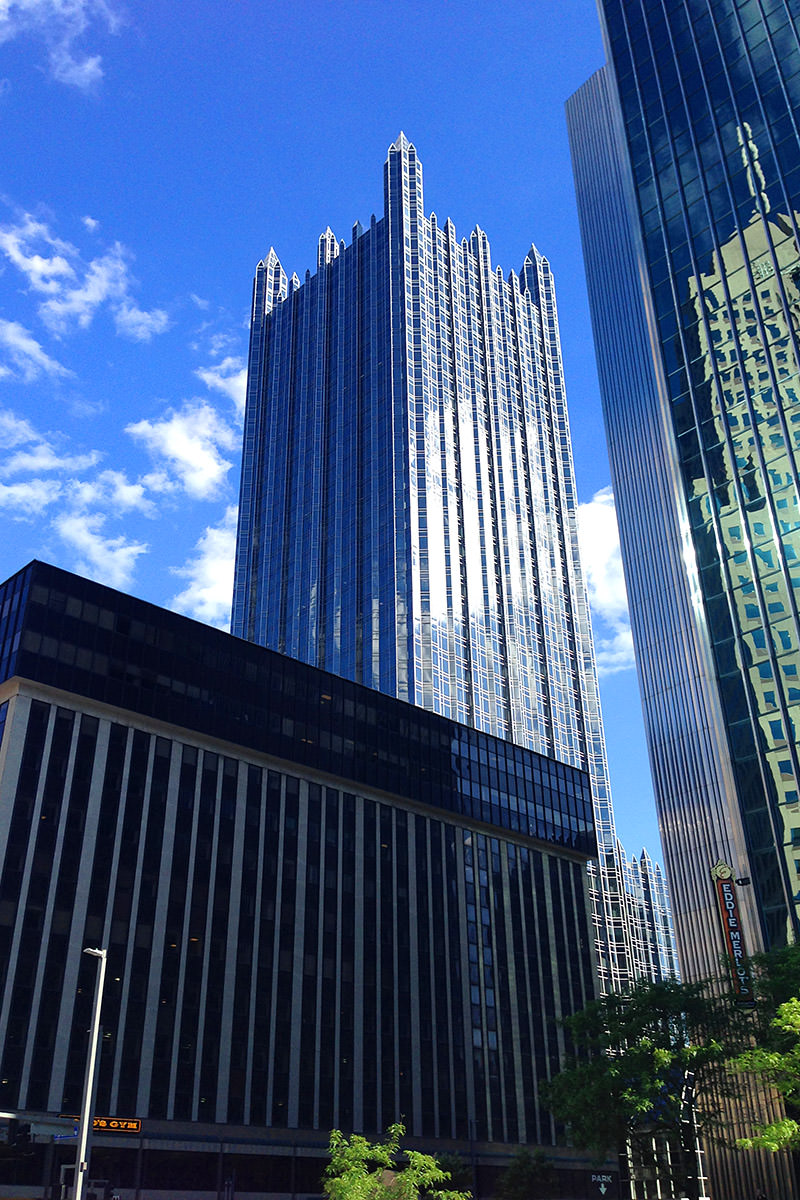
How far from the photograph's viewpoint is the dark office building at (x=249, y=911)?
208ft

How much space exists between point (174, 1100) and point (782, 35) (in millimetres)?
77799

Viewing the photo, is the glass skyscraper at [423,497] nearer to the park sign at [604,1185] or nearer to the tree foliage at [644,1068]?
the park sign at [604,1185]

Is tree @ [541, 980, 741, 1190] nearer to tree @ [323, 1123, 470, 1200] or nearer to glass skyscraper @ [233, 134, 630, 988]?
tree @ [323, 1123, 470, 1200]

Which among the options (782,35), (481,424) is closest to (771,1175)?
(782,35)

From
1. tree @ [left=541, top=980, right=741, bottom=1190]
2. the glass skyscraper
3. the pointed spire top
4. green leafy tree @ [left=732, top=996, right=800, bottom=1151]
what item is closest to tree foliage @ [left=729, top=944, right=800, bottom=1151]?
green leafy tree @ [left=732, top=996, right=800, bottom=1151]

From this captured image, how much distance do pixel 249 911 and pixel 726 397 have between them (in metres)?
47.6

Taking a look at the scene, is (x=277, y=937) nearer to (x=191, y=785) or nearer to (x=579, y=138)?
(x=191, y=785)

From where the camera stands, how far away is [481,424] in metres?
151

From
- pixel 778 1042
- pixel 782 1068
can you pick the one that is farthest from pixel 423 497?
pixel 782 1068

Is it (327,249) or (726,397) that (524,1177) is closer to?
(726,397)

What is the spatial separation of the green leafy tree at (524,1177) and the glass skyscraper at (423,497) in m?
49.7

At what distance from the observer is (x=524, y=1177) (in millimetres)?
80375

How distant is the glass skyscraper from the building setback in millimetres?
47615

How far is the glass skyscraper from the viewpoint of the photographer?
130m
